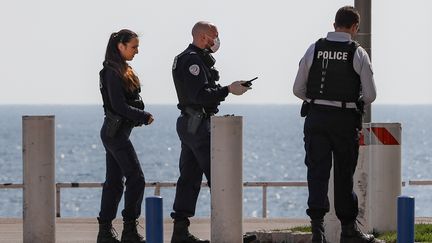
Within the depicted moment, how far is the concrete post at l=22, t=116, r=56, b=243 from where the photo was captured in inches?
567

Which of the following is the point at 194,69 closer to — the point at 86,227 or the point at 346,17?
the point at 346,17

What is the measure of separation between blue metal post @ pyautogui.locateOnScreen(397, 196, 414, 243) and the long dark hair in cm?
358

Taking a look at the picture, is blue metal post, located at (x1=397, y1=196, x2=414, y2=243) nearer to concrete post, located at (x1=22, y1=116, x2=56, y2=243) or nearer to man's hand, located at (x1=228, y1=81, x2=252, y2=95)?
man's hand, located at (x1=228, y1=81, x2=252, y2=95)

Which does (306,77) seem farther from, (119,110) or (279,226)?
(279,226)

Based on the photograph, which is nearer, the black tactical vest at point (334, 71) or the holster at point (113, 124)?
the black tactical vest at point (334, 71)

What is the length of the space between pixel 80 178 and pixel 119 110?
100501 millimetres

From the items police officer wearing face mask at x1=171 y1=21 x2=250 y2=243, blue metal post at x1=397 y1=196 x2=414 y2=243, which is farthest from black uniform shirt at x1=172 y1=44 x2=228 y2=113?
blue metal post at x1=397 y1=196 x2=414 y2=243

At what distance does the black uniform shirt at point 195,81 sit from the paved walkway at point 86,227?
1825 millimetres

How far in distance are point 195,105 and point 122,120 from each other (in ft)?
2.20

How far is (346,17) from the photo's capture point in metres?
14.3

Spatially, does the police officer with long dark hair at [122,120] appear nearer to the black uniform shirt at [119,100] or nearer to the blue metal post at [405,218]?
the black uniform shirt at [119,100]

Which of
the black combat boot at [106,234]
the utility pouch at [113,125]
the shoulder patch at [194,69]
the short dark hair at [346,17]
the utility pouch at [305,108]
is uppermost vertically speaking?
the short dark hair at [346,17]

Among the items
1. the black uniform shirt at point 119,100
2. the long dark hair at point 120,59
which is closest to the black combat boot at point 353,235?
the black uniform shirt at point 119,100

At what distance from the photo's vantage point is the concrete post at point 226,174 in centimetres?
1443
